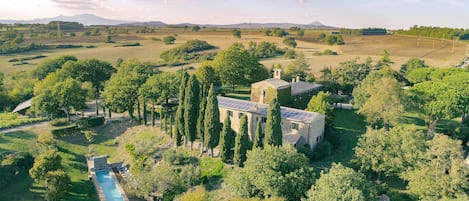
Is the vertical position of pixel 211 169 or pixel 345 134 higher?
pixel 345 134

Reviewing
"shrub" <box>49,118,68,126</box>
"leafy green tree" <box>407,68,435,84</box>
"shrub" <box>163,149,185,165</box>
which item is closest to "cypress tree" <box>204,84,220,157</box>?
"shrub" <box>163,149,185,165</box>

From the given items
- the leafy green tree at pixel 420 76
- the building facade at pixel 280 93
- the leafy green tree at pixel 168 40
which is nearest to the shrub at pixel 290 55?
the leafy green tree at pixel 168 40

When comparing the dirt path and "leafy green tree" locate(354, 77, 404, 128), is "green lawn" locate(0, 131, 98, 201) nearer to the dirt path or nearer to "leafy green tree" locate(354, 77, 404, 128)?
the dirt path

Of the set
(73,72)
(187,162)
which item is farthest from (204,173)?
(73,72)

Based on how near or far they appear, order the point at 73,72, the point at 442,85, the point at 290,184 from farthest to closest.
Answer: the point at 73,72 → the point at 442,85 → the point at 290,184

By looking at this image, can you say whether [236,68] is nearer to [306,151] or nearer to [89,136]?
[89,136]

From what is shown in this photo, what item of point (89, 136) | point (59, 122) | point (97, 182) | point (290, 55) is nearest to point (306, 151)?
point (97, 182)

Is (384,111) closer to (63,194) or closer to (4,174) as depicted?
(63,194)
